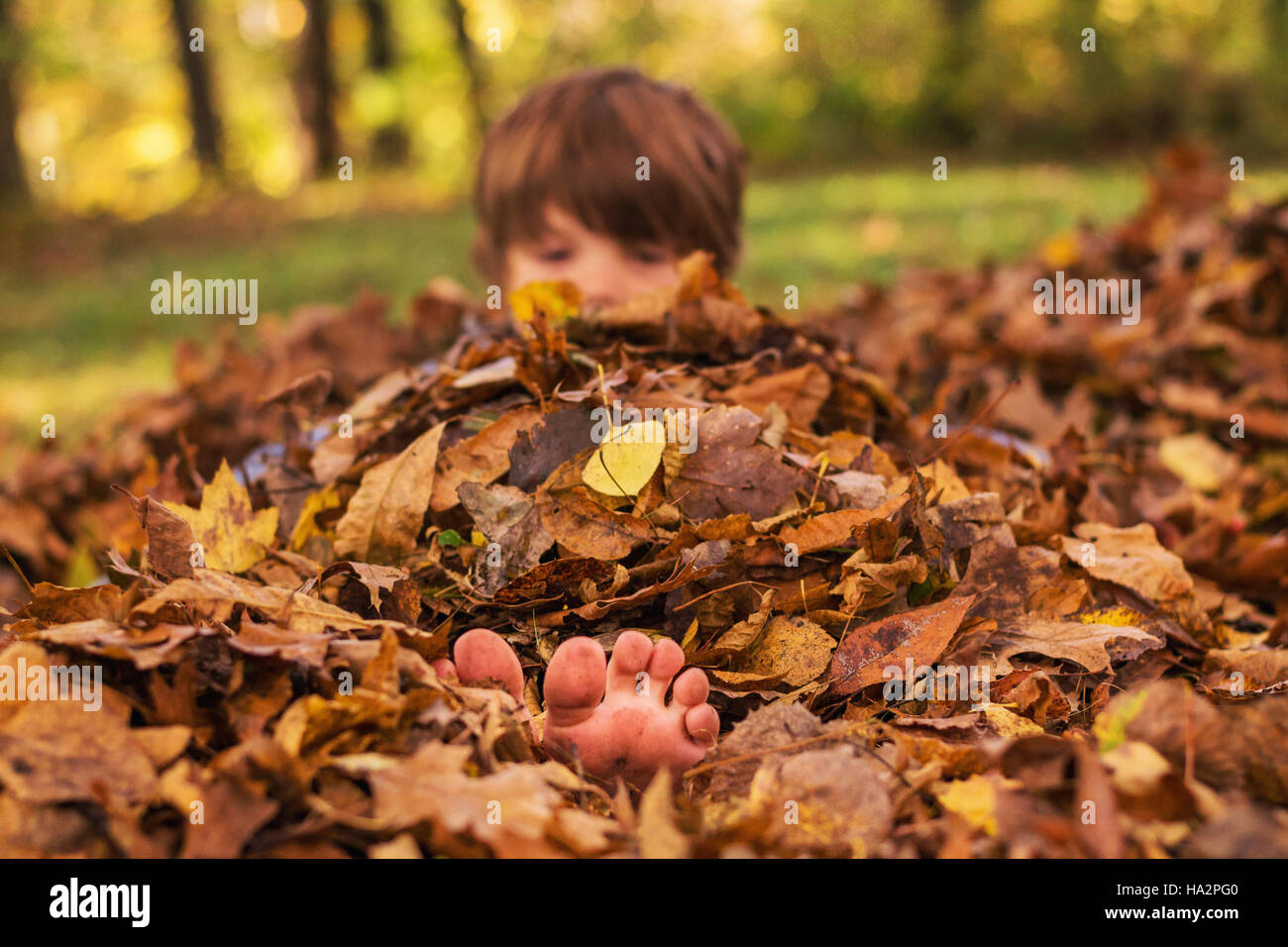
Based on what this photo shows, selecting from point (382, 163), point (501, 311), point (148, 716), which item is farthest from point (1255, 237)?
point (382, 163)

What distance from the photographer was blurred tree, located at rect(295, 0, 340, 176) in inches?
564

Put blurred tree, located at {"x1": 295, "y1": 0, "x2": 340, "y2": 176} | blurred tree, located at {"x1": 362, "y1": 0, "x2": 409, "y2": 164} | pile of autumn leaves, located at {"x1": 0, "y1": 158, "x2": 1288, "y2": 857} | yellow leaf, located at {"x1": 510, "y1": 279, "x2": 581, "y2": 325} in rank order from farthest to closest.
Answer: blurred tree, located at {"x1": 362, "y1": 0, "x2": 409, "y2": 164}
blurred tree, located at {"x1": 295, "y1": 0, "x2": 340, "y2": 176}
yellow leaf, located at {"x1": 510, "y1": 279, "x2": 581, "y2": 325}
pile of autumn leaves, located at {"x1": 0, "y1": 158, "x2": 1288, "y2": 857}

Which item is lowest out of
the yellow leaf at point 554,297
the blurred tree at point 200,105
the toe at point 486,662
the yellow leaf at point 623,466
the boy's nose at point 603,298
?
the toe at point 486,662

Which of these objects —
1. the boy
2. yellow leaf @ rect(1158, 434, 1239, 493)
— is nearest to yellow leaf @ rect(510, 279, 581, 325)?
the boy

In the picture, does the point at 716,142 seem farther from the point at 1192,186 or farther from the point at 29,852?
the point at 29,852

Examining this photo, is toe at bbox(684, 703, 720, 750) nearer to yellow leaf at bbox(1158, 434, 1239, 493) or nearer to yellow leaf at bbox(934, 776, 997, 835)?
yellow leaf at bbox(934, 776, 997, 835)

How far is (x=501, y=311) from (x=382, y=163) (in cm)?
1504

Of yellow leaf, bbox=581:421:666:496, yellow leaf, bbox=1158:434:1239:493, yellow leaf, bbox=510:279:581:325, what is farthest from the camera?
yellow leaf, bbox=1158:434:1239:493

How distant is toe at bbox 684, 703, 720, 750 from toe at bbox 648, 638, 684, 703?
42 millimetres

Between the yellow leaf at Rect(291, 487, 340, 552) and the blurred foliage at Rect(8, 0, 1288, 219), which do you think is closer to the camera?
the yellow leaf at Rect(291, 487, 340, 552)

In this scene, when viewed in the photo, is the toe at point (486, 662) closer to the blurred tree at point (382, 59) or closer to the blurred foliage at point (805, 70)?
the blurred foliage at point (805, 70)

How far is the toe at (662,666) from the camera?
119 cm

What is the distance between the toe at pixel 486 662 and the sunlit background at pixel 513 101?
2545mm

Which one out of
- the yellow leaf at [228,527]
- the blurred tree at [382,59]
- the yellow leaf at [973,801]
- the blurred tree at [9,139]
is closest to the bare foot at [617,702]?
the yellow leaf at [973,801]
